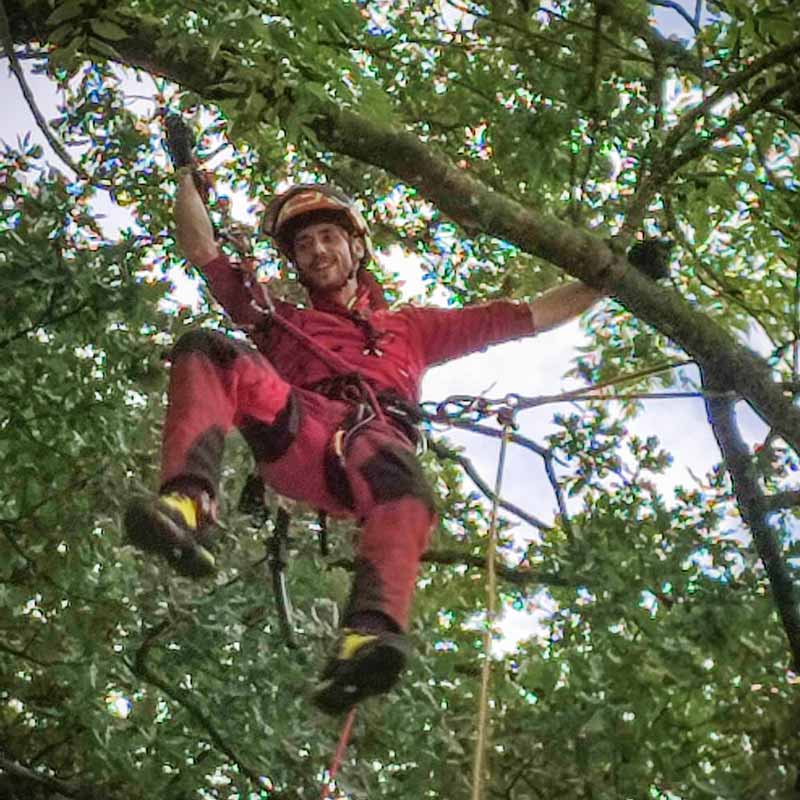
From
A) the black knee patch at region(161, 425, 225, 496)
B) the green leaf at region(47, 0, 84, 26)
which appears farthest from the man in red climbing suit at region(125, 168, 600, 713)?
the green leaf at region(47, 0, 84, 26)

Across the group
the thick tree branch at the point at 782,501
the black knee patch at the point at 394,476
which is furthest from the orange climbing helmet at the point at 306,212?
the thick tree branch at the point at 782,501

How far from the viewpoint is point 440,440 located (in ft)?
14.6

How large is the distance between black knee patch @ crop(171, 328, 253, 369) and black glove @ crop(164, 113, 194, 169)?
0.63 metres

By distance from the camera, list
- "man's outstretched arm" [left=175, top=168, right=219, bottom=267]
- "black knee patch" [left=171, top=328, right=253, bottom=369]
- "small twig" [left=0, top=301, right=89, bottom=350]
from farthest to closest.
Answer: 1. "small twig" [left=0, top=301, right=89, bottom=350]
2. "man's outstretched arm" [left=175, top=168, right=219, bottom=267]
3. "black knee patch" [left=171, top=328, right=253, bottom=369]

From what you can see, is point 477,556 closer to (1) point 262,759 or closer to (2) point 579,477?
(2) point 579,477

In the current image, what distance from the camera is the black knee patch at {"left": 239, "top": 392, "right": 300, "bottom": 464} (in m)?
2.62

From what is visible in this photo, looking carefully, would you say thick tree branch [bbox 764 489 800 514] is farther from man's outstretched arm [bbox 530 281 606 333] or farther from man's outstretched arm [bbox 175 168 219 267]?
man's outstretched arm [bbox 175 168 219 267]

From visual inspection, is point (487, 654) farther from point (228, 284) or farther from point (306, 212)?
point (306, 212)

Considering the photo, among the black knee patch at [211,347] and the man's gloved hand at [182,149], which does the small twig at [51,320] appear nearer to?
the man's gloved hand at [182,149]

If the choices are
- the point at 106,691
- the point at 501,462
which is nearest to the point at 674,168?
the point at 501,462

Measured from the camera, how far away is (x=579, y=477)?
154 inches

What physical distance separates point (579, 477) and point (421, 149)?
143cm

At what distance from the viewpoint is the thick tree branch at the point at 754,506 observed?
3.08 meters

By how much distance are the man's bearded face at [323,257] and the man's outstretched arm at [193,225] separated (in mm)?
292
